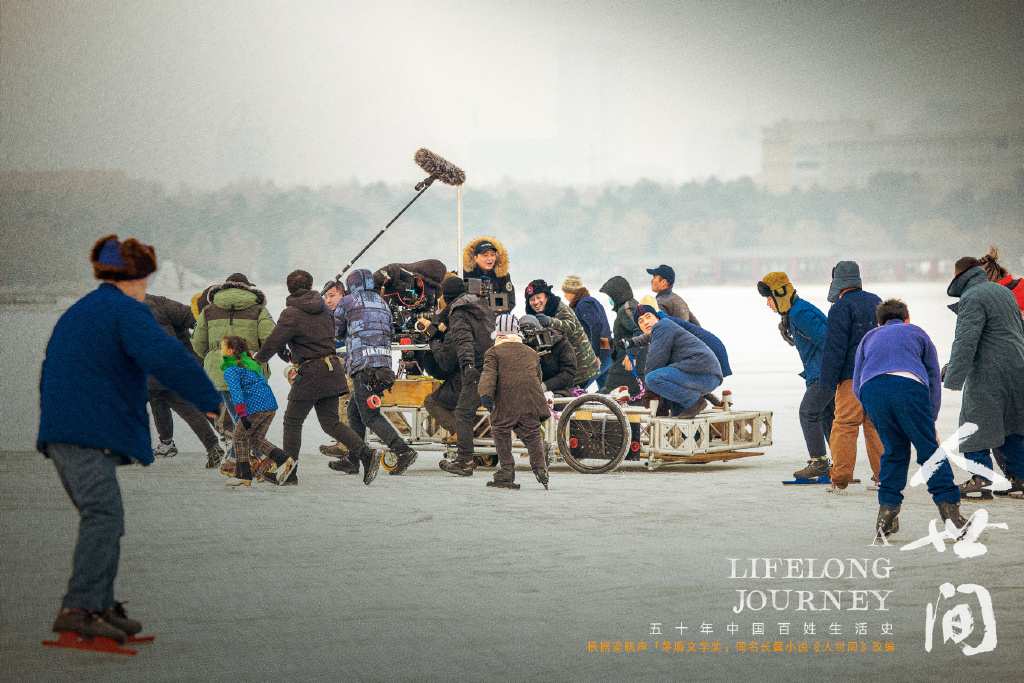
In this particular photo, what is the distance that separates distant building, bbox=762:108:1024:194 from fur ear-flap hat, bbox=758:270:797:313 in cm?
2252

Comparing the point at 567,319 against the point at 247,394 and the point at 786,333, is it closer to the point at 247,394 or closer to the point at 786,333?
the point at 786,333

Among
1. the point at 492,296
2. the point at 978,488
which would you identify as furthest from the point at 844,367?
the point at 492,296

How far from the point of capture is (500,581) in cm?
427

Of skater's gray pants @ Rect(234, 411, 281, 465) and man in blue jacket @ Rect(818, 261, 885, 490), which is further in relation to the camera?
skater's gray pants @ Rect(234, 411, 281, 465)

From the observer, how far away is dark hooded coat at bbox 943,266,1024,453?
5910 mm

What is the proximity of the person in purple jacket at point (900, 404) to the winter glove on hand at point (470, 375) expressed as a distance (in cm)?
281

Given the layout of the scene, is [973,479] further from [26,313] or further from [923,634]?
[26,313]

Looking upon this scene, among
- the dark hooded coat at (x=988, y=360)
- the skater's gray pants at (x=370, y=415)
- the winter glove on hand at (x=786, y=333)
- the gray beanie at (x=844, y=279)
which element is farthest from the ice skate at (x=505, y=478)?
the dark hooded coat at (x=988, y=360)

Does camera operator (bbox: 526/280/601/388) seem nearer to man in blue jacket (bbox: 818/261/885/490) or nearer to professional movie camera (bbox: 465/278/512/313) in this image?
professional movie camera (bbox: 465/278/512/313)

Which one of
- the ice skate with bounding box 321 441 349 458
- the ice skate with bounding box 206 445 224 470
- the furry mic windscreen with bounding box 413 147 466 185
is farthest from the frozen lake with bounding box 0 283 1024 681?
the furry mic windscreen with bounding box 413 147 466 185

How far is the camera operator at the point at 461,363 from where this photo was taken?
712cm

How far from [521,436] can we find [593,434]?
→ 44.0 inches

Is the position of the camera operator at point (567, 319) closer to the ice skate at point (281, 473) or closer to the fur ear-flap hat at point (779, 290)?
the fur ear-flap hat at point (779, 290)

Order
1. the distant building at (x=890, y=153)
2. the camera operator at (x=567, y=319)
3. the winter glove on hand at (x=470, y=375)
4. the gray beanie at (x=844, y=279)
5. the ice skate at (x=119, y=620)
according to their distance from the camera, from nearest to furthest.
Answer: the ice skate at (x=119, y=620) → the gray beanie at (x=844, y=279) → the winter glove on hand at (x=470, y=375) → the camera operator at (x=567, y=319) → the distant building at (x=890, y=153)
